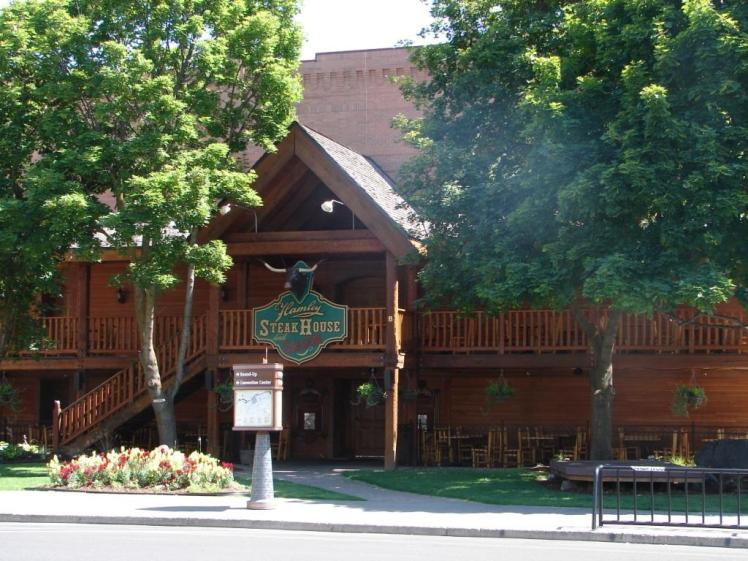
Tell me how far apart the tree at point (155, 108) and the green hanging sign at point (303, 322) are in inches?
72.1

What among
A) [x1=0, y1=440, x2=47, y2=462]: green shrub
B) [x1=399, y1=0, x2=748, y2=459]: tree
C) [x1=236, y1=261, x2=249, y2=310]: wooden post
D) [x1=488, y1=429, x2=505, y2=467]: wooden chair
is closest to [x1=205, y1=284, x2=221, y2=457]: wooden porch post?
[x1=236, y1=261, x2=249, y2=310]: wooden post

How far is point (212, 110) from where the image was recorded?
25531 mm

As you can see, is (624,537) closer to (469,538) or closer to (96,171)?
(469,538)

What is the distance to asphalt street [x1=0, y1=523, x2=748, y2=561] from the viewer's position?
12453 mm

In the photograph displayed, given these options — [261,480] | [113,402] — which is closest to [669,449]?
[261,480]

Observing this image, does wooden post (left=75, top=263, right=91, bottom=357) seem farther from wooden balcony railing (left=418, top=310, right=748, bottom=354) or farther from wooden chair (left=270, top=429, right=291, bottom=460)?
wooden balcony railing (left=418, top=310, right=748, bottom=354)

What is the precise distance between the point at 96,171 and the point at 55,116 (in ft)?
5.00

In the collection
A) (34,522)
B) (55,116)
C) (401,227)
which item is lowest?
(34,522)

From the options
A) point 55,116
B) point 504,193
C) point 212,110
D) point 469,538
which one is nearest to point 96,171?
point 55,116

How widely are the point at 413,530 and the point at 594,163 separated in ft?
25.4

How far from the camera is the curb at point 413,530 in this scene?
14.3 meters

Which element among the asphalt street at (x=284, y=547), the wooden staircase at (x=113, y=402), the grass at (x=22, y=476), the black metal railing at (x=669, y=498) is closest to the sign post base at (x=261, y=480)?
the asphalt street at (x=284, y=547)

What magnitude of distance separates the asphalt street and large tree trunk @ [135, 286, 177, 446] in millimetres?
10209

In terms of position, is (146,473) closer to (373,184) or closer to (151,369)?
(151,369)
